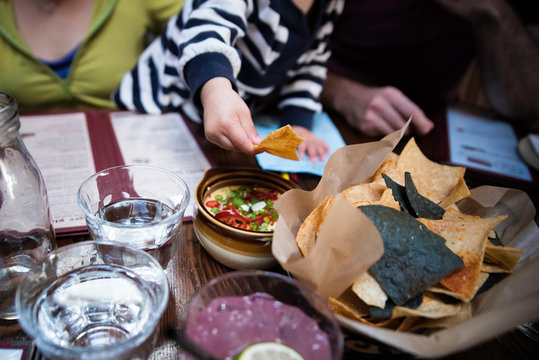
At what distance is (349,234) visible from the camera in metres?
0.47

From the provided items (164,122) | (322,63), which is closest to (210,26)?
(164,122)

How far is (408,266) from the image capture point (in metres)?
0.48

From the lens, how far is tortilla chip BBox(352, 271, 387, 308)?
459 millimetres

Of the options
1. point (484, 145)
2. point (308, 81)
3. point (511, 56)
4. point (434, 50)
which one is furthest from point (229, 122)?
point (511, 56)

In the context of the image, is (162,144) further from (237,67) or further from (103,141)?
(237,67)

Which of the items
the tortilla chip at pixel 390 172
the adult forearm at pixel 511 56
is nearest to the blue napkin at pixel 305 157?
the tortilla chip at pixel 390 172

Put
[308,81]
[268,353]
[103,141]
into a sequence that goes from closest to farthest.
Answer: [268,353] → [103,141] → [308,81]

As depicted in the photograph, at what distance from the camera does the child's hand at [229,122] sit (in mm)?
635

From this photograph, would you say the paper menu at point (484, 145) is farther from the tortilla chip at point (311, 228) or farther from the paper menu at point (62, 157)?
the paper menu at point (62, 157)

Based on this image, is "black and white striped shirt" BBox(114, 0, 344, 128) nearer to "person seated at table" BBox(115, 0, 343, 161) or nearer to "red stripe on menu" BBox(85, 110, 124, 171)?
"person seated at table" BBox(115, 0, 343, 161)

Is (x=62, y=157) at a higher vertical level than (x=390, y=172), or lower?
lower

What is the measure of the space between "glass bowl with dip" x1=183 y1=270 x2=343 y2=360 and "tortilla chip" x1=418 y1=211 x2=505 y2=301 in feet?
0.60

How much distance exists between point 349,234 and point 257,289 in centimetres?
13

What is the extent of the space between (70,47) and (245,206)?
37.2 inches
